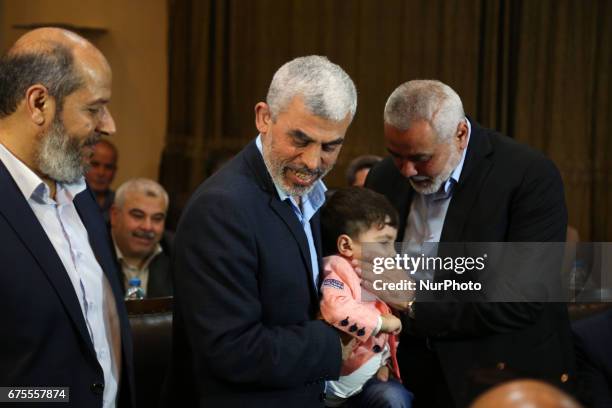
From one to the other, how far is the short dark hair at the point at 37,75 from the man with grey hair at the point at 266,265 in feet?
1.22

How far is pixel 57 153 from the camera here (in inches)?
76.3

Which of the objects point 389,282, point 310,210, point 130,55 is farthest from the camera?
point 130,55

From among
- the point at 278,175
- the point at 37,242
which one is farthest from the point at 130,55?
the point at 37,242

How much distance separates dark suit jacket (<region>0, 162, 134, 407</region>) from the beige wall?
193 inches

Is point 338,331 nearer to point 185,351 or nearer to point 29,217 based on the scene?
point 185,351

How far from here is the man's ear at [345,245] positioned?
7.72ft

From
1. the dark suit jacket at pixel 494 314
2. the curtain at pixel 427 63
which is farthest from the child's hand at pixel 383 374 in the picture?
the curtain at pixel 427 63

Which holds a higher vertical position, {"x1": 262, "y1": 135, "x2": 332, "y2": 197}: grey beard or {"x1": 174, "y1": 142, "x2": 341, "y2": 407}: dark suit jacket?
{"x1": 262, "y1": 135, "x2": 332, "y2": 197}: grey beard

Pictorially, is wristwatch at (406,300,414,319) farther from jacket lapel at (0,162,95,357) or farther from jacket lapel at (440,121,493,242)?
jacket lapel at (0,162,95,357)

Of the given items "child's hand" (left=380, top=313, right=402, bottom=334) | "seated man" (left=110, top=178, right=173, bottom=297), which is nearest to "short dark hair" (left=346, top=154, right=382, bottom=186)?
"seated man" (left=110, top=178, right=173, bottom=297)

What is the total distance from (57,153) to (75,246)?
23cm

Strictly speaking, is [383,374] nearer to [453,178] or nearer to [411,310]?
[411,310]

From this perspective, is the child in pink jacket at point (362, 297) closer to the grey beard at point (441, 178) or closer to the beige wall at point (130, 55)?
the grey beard at point (441, 178)

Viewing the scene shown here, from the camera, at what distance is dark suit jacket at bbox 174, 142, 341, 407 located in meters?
1.91
